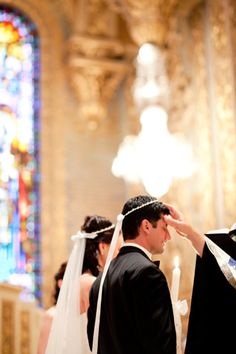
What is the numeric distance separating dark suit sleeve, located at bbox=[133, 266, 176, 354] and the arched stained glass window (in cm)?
641

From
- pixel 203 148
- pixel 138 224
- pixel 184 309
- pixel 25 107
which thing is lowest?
pixel 184 309

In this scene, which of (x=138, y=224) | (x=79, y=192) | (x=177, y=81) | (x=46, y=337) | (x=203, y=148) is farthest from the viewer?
(x=79, y=192)

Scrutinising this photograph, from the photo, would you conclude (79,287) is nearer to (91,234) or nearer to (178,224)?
(91,234)

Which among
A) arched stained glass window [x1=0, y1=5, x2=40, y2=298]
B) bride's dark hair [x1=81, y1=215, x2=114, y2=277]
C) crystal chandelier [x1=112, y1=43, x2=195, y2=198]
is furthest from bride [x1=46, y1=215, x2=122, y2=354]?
A: arched stained glass window [x1=0, y1=5, x2=40, y2=298]

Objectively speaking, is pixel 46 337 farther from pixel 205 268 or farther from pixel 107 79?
pixel 107 79

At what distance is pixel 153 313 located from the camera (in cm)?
319

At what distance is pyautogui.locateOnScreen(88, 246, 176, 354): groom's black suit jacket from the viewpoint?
10.4ft

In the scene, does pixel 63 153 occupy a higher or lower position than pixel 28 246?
higher

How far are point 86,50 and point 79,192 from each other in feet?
6.86

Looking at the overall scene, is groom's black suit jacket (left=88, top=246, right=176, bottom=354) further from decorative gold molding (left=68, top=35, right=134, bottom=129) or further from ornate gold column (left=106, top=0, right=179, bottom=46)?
decorative gold molding (left=68, top=35, right=134, bottom=129)

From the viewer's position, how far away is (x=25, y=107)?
10484mm

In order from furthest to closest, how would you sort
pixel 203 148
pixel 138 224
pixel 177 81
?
pixel 177 81 < pixel 203 148 < pixel 138 224

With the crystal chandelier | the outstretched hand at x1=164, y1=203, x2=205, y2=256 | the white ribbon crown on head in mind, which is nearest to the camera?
the outstretched hand at x1=164, y1=203, x2=205, y2=256

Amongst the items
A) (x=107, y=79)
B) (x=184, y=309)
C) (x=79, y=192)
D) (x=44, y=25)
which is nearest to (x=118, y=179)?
(x=79, y=192)
